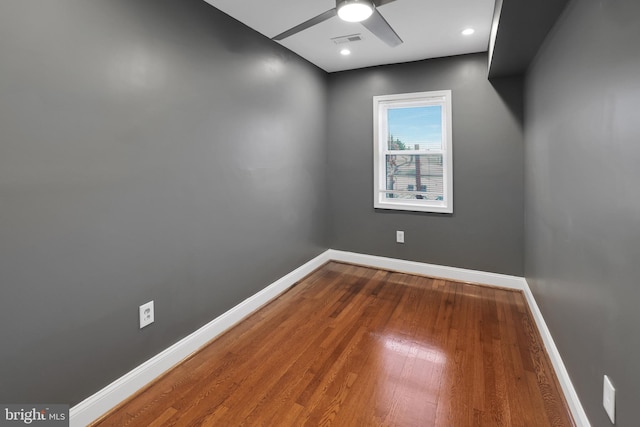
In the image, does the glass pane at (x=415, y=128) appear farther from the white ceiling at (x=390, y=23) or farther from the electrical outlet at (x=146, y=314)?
the electrical outlet at (x=146, y=314)

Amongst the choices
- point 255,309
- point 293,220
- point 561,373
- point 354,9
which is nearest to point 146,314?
point 255,309

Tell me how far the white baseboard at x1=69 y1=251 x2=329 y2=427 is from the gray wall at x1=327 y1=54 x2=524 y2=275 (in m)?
1.49

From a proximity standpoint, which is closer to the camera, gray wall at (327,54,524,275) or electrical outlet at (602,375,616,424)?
electrical outlet at (602,375,616,424)

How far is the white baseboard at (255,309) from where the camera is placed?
1.62m

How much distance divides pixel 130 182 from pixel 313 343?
1.60 m

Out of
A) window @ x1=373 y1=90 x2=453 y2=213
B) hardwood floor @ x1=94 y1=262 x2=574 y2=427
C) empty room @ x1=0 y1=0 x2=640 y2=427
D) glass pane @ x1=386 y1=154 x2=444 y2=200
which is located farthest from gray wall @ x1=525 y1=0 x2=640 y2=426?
glass pane @ x1=386 y1=154 x2=444 y2=200

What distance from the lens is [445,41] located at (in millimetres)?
2979

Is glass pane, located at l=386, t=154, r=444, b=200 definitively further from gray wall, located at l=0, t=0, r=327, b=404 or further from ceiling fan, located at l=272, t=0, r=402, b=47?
ceiling fan, located at l=272, t=0, r=402, b=47

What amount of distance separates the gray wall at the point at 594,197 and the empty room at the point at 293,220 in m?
0.01

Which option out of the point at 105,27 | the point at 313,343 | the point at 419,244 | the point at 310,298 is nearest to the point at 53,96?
the point at 105,27

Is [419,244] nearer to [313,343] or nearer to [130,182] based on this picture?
[313,343]

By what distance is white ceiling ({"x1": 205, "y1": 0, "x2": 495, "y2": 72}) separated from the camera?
232 centimetres

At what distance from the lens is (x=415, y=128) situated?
12.2 ft

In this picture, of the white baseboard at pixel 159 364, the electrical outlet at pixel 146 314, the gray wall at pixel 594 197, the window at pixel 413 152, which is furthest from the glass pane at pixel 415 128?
the electrical outlet at pixel 146 314
